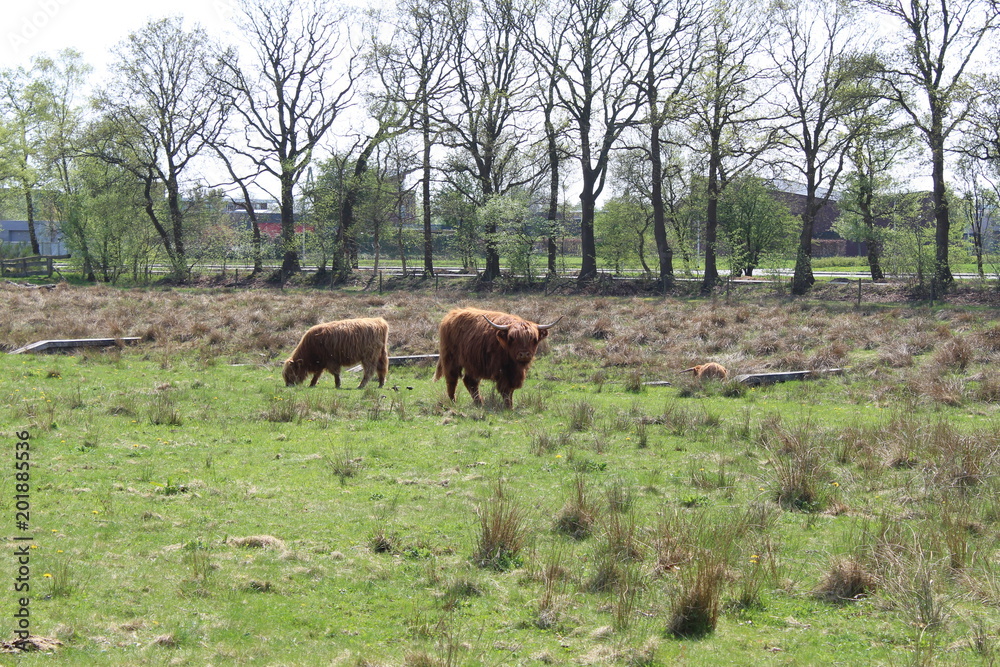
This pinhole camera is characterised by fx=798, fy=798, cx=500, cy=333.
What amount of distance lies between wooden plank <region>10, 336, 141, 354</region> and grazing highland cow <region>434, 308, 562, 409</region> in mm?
9515

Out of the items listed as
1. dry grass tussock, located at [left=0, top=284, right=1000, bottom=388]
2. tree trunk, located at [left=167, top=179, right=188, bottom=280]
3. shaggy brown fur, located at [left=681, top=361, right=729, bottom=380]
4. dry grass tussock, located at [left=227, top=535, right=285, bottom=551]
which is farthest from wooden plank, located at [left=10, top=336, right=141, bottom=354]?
tree trunk, located at [left=167, top=179, right=188, bottom=280]

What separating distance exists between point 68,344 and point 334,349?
7.38 m

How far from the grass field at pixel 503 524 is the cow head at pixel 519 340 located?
86 cm

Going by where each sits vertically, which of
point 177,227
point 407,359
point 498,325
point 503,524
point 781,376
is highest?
point 177,227

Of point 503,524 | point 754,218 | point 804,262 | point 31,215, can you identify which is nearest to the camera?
point 503,524

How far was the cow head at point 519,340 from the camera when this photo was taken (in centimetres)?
1207

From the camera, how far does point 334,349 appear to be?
14.7 meters

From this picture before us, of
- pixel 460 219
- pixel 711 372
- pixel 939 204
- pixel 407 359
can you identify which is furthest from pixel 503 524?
pixel 460 219

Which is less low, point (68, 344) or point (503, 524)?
point (68, 344)

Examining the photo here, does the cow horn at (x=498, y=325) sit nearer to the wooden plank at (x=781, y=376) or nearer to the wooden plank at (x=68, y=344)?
the wooden plank at (x=781, y=376)

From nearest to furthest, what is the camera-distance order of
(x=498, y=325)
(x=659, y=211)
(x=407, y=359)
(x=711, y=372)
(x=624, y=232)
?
(x=498, y=325) < (x=711, y=372) < (x=407, y=359) < (x=659, y=211) < (x=624, y=232)

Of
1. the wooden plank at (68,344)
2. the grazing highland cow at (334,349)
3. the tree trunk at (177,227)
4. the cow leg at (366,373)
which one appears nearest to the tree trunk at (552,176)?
the tree trunk at (177,227)

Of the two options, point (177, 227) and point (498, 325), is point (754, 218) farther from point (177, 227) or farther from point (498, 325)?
point (498, 325)

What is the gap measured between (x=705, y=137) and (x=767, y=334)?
66.5 feet
